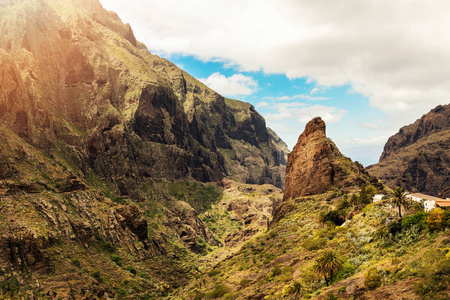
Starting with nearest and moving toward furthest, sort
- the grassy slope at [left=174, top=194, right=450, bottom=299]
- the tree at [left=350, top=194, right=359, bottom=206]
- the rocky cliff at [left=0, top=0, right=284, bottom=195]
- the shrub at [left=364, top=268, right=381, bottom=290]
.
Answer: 1. the grassy slope at [left=174, top=194, right=450, bottom=299]
2. the shrub at [left=364, top=268, right=381, bottom=290]
3. the tree at [left=350, top=194, right=359, bottom=206]
4. the rocky cliff at [left=0, top=0, right=284, bottom=195]

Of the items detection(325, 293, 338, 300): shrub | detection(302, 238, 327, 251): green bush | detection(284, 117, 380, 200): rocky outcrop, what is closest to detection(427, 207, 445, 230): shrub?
detection(325, 293, 338, 300): shrub

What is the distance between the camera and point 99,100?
583 feet

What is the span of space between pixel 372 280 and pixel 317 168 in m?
61.8

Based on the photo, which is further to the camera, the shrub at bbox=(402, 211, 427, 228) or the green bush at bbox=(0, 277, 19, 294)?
the green bush at bbox=(0, 277, 19, 294)

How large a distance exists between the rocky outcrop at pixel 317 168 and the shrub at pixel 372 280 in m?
54.0

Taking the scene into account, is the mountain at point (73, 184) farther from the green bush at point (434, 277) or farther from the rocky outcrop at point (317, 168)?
the green bush at point (434, 277)

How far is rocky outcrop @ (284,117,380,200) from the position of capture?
89125 millimetres

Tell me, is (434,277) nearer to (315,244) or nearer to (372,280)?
(372,280)

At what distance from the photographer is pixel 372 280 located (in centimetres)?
3325

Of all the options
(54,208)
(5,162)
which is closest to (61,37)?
(5,162)

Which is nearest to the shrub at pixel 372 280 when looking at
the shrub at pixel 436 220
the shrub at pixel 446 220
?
the shrub at pixel 436 220

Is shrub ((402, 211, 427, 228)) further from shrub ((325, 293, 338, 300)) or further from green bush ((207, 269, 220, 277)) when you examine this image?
green bush ((207, 269, 220, 277))

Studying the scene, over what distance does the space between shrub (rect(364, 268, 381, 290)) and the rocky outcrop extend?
54.0 metres

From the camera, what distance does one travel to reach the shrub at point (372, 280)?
32.8 m
